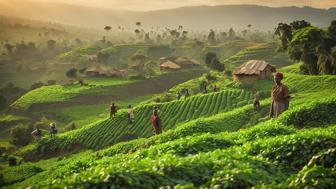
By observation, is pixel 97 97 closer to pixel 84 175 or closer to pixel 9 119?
pixel 9 119

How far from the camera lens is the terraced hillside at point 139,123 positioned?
52.6 metres

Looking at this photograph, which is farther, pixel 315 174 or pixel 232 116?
pixel 232 116

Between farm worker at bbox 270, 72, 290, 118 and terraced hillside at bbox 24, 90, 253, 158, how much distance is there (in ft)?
92.7

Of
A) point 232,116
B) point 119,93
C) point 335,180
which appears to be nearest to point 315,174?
point 335,180

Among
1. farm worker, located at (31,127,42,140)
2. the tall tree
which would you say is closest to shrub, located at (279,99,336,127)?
farm worker, located at (31,127,42,140)

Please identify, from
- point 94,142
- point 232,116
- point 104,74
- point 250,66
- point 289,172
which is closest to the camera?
point 289,172

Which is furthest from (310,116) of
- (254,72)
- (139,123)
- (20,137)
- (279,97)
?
A: (20,137)

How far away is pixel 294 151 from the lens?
14164 millimetres

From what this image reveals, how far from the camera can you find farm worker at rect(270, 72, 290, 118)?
22.6 m

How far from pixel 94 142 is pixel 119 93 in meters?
59.1

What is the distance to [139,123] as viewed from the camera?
5475 centimetres

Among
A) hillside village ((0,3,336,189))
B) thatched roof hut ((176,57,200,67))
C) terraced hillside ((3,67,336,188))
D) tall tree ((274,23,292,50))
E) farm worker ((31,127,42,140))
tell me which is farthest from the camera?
thatched roof hut ((176,57,200,67))

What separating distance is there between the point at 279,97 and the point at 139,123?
3337 centimetres

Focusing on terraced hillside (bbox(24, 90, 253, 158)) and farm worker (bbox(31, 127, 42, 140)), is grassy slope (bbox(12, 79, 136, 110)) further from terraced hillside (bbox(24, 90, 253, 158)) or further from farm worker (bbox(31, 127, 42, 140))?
terraced hillside (bbox(24, 90, 253, 158))
